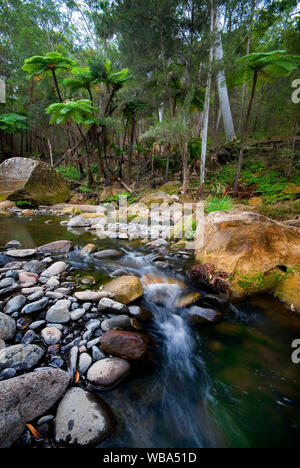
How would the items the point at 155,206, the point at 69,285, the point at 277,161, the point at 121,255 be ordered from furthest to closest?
1. the point at 277,161
2. the point at 155,206
3. the point at 121,255
4. the point at 69,285

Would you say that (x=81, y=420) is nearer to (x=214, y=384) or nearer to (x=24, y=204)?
(x=214, y=384)

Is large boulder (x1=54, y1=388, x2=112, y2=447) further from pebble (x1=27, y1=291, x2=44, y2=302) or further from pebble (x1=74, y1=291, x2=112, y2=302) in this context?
pebble (x1=27, y1=291, x2=44, y2=302)

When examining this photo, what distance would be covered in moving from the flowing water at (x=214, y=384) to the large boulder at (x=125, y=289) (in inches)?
7.2

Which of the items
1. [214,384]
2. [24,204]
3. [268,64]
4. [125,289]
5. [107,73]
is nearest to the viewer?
[214,384]

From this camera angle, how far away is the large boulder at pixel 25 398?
112 cm

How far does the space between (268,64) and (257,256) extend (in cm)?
674

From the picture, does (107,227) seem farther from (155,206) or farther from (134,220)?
(155,206)

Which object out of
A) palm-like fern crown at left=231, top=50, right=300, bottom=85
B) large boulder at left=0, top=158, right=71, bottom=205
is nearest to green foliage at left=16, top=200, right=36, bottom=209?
large boulder at left=0, top=158, right=71, bottom=205

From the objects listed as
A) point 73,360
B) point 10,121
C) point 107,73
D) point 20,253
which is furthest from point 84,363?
point 10,121

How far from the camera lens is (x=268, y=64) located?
5.98 m

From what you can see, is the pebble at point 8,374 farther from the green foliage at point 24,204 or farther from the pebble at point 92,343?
the green foliage at point 24,204

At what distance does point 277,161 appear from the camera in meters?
9.47
